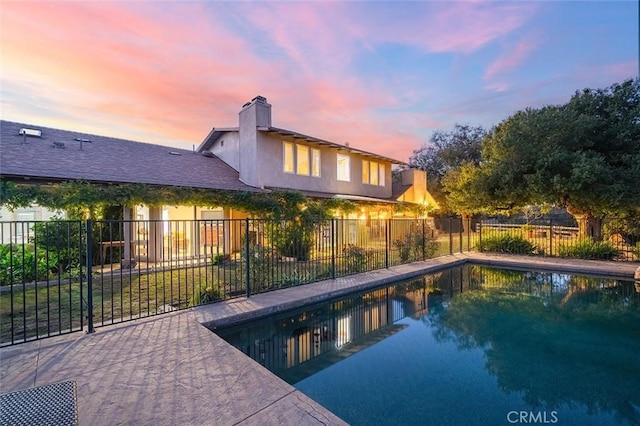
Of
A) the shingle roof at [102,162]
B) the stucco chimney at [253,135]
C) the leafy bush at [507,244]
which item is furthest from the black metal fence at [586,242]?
the shingle roof at [102,162]

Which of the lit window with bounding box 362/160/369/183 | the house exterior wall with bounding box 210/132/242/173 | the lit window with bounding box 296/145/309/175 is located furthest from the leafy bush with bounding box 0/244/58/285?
the lit window with bounding box 362/160/369/183

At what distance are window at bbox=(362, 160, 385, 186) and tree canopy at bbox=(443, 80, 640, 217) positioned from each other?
647cm

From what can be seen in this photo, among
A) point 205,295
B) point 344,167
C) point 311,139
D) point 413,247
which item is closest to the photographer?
point 205,295

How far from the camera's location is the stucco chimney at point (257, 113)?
14016 mm

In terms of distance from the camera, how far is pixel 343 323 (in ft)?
21.6

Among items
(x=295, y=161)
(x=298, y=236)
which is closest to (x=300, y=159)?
(x=295, y=161)

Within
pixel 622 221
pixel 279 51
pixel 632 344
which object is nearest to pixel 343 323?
pixel 632 344

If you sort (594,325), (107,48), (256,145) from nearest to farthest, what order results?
(594,325)
(107,48)
(256,145)

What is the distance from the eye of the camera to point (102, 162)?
37.1 feet

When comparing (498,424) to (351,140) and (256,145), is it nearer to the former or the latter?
(256,145)

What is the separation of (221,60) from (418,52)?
724 cm

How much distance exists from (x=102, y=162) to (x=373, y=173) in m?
14.3

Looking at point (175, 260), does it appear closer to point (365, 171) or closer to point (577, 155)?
point (365, 171)

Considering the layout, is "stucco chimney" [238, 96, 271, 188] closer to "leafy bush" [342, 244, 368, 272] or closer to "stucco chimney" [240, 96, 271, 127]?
"stucco chimney" [240, 96, 271, 127]
